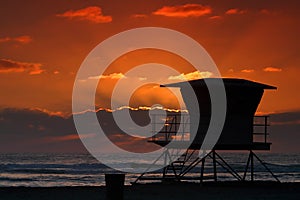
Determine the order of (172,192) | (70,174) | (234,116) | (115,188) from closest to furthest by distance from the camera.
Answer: (115,188) < (172,192) < (234,116) < (70,174)

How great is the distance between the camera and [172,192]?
87.0 feet

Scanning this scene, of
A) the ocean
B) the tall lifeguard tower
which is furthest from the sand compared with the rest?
the ocean

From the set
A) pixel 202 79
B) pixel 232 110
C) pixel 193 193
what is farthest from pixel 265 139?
pixel 193 193

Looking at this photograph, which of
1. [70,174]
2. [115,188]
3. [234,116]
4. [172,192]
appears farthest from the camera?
[70,174]

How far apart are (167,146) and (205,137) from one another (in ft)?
8.56

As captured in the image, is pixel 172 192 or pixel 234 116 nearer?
pixel 172 192

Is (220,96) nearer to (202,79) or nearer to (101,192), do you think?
(202,79)

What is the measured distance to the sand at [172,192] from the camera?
80.5 ft

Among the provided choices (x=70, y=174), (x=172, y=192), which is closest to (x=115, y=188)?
(x=172, y=192)

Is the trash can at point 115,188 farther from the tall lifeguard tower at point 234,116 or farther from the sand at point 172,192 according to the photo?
the tall lifeguard tower at point 234,116

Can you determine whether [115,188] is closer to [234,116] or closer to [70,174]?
[234,116]

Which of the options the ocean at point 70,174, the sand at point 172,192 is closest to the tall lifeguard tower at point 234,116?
the sand at point 172,192

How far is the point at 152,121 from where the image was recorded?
104 ft

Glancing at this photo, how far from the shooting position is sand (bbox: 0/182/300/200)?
80.5 ft
